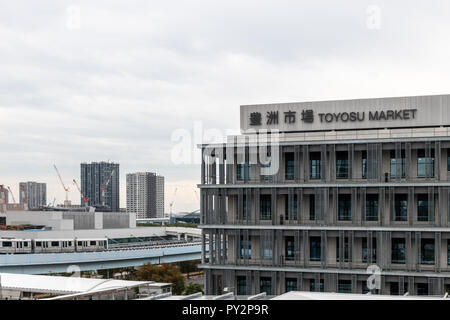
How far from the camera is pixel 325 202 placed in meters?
53.0

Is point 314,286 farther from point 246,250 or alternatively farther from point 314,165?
point 314,165

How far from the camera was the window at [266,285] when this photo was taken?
54.5 metres

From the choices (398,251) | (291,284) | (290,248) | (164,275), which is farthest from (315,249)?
(164,275)

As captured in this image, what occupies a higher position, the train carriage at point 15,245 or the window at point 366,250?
the window at point 366,250

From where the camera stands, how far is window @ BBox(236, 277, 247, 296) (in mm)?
55562

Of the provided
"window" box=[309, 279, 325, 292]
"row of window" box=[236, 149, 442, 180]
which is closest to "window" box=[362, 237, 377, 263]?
"window" box=[309, 279, 325, 292]

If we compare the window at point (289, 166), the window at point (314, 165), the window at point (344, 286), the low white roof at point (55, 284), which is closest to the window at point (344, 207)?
the window at point (314, 165)

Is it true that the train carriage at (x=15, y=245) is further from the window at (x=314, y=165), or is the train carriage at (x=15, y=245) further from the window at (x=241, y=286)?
the window at (x=314, y=165)

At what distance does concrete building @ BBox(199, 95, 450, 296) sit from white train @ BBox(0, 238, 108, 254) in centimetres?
5342

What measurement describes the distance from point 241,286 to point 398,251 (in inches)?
586

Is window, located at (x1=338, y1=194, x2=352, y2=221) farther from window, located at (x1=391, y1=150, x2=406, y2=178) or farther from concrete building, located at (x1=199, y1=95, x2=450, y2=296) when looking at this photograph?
window, located at (x1=391, y1=150, x2=406, y2=178)

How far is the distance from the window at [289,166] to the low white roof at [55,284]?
20.3 m
